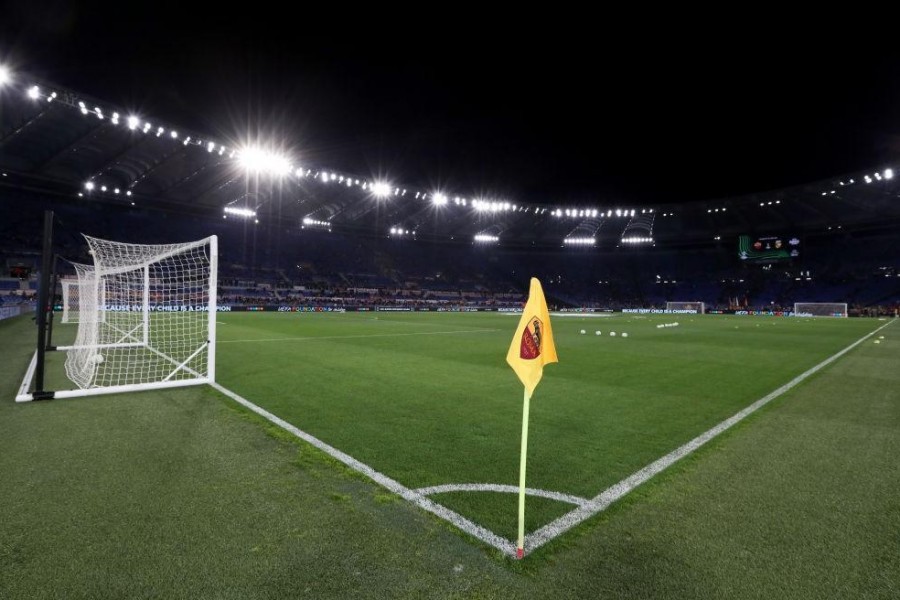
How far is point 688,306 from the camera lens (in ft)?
215

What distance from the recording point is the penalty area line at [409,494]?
290 centimetres

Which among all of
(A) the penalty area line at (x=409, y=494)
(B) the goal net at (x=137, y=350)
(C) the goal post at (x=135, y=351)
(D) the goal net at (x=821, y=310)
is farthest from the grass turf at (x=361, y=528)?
(D) the goal net at (x=821, y=310)

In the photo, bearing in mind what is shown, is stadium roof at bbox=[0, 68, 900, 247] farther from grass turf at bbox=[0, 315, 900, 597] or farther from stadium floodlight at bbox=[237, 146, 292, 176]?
grass turf at bbox=[0, 315, 900, 597]

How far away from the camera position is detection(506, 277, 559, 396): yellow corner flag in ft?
9.37

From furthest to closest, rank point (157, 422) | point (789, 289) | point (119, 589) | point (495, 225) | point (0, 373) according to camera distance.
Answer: point (495, 225), point (789, 289), point (0, 373), point (157, 422), point (119, 589)

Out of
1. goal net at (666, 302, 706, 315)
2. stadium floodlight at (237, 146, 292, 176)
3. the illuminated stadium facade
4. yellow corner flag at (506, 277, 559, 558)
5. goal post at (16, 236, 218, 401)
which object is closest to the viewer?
yellow corner flag at (506, 277, 559, 558)

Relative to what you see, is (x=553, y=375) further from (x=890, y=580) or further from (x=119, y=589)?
(x=119, y=589)

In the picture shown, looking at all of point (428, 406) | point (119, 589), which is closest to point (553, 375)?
point (428, 406)

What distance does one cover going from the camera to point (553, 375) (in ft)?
30.3

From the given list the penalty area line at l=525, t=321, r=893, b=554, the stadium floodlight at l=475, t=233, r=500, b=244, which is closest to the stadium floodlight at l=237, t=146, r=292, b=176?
the stadium floodlight at l=475, t=233, r=500, b=244

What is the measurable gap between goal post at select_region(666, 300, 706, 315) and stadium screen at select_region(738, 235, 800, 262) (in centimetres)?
966

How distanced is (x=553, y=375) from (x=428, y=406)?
361cm

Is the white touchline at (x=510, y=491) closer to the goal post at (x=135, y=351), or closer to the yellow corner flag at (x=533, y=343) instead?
the yellow corner flag at (x=533, y=343)

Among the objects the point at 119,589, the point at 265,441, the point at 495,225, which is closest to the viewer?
the point at 119,589
